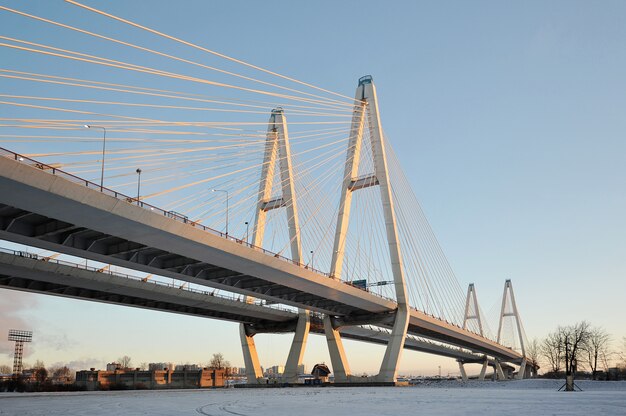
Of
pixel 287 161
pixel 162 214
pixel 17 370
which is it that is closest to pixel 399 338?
pixel 287 161

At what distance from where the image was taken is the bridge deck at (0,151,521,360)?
87.7ft

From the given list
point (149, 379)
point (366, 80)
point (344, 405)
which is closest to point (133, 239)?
point (344, 405)

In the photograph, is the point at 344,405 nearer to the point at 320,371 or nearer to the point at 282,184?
the point at 282,184

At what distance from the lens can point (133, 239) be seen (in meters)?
34.0

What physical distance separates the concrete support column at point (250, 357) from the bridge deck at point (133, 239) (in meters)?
15.4

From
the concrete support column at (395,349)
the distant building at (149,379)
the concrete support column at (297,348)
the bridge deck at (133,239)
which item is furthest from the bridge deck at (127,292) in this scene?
the distant building at (149,379)

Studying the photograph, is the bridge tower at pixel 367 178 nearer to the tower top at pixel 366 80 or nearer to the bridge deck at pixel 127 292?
the tower top at pixel 366 80

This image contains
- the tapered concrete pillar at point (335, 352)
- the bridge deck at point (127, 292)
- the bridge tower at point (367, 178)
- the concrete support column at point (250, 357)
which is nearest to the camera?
the bridge deck at point (127, 292)

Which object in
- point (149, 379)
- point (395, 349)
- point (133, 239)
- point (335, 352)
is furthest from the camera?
point (149, 379)

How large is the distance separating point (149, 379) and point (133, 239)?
65.4 meters

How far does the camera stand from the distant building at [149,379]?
9012 cm

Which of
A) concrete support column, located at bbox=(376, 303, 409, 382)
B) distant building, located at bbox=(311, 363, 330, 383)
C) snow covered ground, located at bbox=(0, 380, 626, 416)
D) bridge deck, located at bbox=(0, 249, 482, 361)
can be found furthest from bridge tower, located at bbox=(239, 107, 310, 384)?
distant building, located at bbox=(311, 363, 330, 383)

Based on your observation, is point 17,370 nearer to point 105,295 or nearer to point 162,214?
point 105,295

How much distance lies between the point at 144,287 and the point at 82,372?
54.7 meters
